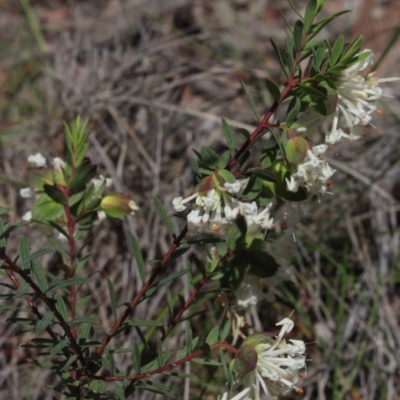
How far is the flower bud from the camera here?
1.04 meters

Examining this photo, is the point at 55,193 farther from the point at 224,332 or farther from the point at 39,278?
the point at 224,332

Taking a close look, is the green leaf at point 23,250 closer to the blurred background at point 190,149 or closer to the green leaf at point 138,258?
the green leaf at point 138,258

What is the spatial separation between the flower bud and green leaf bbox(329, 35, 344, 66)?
0.42 meters

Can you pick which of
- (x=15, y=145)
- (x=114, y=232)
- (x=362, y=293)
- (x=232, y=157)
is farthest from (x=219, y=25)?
(x=232, y=157)

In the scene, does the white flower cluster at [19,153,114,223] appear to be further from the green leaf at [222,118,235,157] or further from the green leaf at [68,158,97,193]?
the green leaf at [222,118,235,157]

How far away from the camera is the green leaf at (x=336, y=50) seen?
2.65 feet

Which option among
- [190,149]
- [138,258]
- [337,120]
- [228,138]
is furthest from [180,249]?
[190,149]

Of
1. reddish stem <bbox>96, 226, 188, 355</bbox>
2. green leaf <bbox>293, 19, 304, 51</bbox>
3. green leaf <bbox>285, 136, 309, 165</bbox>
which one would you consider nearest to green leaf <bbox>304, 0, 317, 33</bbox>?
green leaf <bbox>293, 19, 304, 51</bbox>

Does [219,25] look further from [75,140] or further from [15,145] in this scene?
[75,140]

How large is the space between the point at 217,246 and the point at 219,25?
2.04m

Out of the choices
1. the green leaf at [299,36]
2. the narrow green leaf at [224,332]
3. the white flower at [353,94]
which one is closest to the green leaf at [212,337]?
the narrow green leaf at [224,332]

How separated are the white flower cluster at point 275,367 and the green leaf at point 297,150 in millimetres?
225

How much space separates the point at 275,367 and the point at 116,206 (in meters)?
0.39

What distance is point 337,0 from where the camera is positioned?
3031 mm
